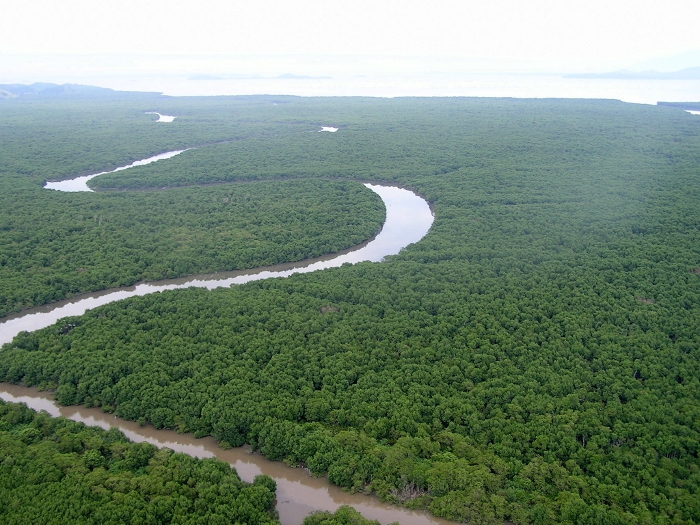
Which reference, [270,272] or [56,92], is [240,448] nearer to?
[270,272]

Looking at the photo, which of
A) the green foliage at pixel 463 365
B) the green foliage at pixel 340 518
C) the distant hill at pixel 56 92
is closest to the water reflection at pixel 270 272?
the green foliage at pixel 463 365

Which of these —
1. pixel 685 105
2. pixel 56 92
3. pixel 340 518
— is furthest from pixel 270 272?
pixel 56 92

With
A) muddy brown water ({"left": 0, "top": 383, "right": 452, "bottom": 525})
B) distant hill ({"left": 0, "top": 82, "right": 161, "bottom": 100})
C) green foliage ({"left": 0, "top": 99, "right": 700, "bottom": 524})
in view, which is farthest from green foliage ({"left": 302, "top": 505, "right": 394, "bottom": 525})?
distant hill ({"left": 0, "top": 82, "right": 161, "bottom": 100})

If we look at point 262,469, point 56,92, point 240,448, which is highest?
point 56,92

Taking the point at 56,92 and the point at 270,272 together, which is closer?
the point at 270,272

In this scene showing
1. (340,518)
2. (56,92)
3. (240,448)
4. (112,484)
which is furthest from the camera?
(56,92)

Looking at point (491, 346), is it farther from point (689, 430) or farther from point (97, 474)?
point (97, 474)

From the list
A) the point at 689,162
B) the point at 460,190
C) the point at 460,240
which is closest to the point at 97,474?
the point at 460,240
